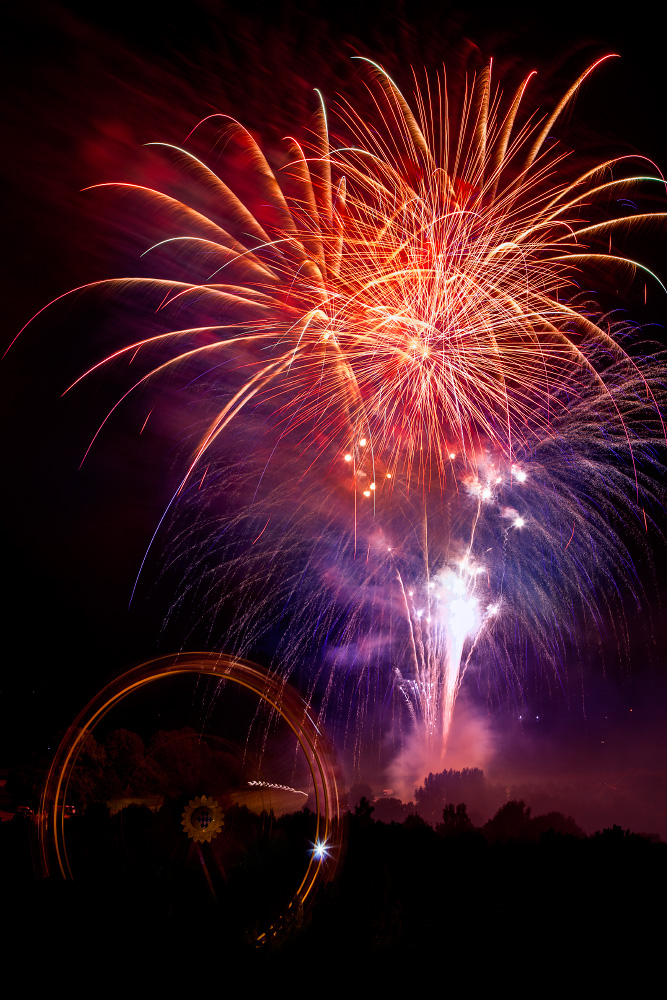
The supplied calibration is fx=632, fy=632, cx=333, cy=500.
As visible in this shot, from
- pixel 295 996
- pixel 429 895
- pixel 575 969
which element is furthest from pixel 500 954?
pixel 295 996

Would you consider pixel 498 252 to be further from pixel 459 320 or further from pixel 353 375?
pixel 353 375

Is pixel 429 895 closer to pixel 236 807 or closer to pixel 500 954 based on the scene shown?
pixel 500 954

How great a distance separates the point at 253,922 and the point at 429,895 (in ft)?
11.7

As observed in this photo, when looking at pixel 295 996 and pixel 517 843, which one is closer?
Result: pixel 295 996

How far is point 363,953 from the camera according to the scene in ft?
28.9

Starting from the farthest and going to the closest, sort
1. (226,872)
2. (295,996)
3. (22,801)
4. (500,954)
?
(22,801) < (226,872) < (500,954) < (295,996)

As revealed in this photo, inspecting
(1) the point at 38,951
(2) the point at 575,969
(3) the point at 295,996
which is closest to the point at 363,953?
(3) the point at 295,996

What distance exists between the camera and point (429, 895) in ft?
38.4

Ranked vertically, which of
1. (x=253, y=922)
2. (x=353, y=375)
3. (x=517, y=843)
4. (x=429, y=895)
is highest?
(x=353, y=375)

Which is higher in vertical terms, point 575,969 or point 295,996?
point 575,969

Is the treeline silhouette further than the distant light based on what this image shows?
No

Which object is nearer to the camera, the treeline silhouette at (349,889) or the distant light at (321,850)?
the treeline silhouette at (349,889)

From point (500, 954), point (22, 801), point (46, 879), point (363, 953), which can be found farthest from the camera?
point (22, 801)

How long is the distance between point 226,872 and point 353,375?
9.97 m
